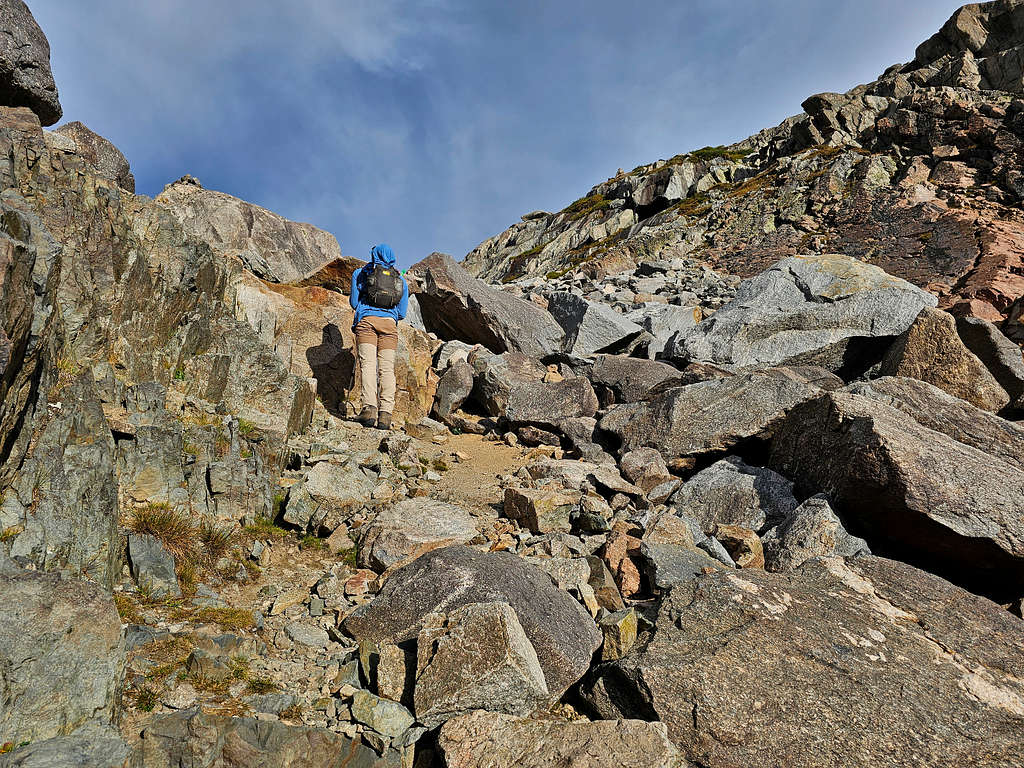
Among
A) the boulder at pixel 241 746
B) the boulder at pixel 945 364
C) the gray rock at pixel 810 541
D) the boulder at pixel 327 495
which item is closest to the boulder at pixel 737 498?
the gray rock at pixel 810 541

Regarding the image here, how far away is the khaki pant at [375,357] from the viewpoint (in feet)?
42.7

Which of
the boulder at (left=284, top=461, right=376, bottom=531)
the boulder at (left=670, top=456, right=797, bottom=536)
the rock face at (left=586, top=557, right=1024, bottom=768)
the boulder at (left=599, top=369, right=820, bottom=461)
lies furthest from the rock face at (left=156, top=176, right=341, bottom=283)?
the rock face at (left=586, top=557, right=1024, bottom=768)

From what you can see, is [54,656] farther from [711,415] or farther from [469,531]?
[711,415]

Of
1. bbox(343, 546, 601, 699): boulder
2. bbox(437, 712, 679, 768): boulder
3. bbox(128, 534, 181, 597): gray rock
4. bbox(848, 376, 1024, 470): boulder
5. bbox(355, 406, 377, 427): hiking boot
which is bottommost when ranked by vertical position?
bbox(437, 712, 679, 768): boulder

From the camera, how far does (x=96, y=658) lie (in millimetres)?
4043

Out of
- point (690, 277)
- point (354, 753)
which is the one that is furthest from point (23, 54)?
point (690, 277)

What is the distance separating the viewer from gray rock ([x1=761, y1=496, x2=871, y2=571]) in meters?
7.20

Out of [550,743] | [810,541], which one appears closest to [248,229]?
[810,541]

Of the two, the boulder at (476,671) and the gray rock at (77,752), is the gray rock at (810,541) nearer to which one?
the boulder at (476,671)

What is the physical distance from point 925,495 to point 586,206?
3330 inches

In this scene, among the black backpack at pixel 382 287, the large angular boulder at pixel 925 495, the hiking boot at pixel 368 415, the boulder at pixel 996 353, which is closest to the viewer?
the large angular boulder at pixel 925 495

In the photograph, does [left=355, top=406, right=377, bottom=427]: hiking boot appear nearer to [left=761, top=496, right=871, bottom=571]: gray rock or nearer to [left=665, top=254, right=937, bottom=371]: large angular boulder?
[left=761, top=496, right=871, bottom=571]: gray rock

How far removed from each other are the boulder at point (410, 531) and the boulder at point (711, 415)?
14.9 feet

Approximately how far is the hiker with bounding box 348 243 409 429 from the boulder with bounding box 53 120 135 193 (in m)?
10.3
